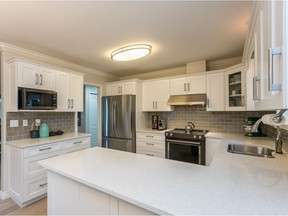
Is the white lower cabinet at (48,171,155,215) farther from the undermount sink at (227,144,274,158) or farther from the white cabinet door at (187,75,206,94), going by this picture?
the white cabinet door at (187,75,206,94)

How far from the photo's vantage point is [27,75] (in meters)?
2.41

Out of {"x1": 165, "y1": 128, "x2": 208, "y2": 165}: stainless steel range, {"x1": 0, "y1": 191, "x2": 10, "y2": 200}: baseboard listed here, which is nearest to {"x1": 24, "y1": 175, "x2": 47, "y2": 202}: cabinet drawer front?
{"x1": 0, "y1": 191, "x2": 10, "y2": 200}: baseboard

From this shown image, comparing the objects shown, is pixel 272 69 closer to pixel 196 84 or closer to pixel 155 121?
pixel 196 84

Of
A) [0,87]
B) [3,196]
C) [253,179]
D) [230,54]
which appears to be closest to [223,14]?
[230,54]

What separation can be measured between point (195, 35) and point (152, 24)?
707 millimetres

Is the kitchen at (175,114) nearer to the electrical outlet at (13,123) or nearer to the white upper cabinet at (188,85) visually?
the electrical outlet at (13,123)

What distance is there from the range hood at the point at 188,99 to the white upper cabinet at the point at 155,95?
21 cm

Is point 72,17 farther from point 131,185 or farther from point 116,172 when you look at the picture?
point 131,185

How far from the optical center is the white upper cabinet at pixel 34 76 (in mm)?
2330

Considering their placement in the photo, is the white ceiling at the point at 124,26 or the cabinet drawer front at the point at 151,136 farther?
the cabinet drawer front at the point at 151,136

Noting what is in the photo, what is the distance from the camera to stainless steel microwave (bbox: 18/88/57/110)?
7.48 ft

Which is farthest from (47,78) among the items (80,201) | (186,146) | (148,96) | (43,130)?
(186,146)

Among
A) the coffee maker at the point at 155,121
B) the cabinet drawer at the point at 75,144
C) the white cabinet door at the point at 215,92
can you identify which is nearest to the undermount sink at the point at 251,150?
the white cabinet door at the point at 215,92

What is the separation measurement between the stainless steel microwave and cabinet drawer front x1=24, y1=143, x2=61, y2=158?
0.61 meters
